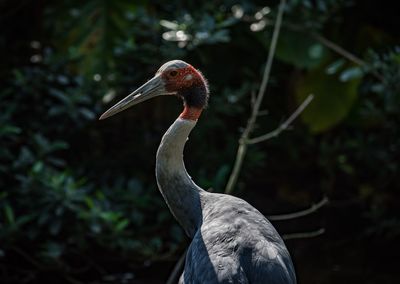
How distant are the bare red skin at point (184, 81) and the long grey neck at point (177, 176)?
6cm

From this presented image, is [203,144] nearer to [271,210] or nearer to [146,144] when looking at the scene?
[146,144]

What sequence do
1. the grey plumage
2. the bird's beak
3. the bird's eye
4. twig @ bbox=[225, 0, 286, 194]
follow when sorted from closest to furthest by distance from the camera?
the grey plumage < the bird's beak < the bird's eye < twig @ bbox=[225, 0, 286, 194]

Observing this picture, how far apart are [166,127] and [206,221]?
10.9 ft

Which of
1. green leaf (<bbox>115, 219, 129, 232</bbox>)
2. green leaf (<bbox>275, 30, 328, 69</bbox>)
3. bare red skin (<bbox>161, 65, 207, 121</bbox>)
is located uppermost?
bare red skin (<bbox>161, 65, 207, 121</bbox>)

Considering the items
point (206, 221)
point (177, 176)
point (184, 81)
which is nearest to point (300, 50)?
point (184, 81)

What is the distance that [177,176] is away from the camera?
5.20 metres

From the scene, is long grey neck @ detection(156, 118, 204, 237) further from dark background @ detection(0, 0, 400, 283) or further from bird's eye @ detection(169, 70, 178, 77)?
dark background @ detection(0, 0, 400, 283)

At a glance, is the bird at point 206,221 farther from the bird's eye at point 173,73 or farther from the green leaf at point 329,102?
the green leaf at point 329,102

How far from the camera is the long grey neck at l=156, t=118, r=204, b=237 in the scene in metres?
5.16

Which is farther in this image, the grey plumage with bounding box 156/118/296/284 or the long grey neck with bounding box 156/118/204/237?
the long grey neck with bounding box 156/118/204/237

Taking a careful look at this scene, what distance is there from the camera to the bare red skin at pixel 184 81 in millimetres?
5184

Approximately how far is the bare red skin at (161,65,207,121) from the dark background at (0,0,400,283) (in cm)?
161

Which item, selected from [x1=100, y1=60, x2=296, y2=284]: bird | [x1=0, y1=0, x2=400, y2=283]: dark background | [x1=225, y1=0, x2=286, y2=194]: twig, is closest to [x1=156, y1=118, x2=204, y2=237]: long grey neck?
[x1=100, y1=60, x2=296, y2=284]: bird

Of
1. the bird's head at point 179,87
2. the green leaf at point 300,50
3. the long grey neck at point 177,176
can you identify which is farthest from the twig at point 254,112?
the long grey neck at point 177,176
